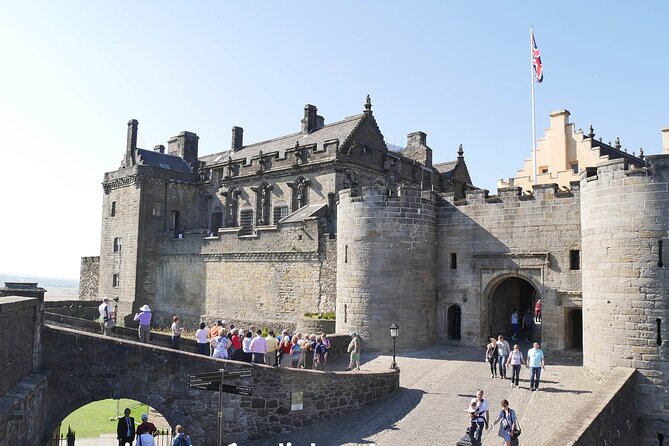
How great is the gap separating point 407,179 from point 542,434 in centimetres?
2496

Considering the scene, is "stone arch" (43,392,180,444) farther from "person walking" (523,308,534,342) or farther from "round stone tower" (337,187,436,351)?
"person walking" (523,308,534,342)

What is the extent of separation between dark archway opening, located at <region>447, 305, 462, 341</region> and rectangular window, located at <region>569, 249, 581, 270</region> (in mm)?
4891

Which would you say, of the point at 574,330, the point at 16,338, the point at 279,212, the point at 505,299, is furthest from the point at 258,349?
the point at 279,212

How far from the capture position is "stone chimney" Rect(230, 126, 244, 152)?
143 feet

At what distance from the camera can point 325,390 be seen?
1532 centimetres

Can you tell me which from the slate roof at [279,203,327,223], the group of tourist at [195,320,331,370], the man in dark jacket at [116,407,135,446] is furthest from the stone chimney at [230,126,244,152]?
the man in dark jacket at [116,407,135,446]

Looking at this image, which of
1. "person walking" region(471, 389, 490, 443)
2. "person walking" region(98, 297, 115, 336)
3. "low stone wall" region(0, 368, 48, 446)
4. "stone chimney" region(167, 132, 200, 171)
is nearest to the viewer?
"low stone wall" region(0, 368, 48, 446)

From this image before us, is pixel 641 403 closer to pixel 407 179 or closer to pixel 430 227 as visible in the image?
pixel 430 227

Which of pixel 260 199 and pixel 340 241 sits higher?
pixel 260 199

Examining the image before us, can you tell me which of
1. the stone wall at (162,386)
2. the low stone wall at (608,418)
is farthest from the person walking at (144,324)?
the low stone wall at (608,418)

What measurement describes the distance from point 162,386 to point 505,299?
1561cm

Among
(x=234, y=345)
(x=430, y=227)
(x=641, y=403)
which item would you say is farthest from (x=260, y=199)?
(x=641, y=403)

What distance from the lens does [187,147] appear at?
4216 cm

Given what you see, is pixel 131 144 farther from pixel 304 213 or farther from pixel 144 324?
pixel 144 324
